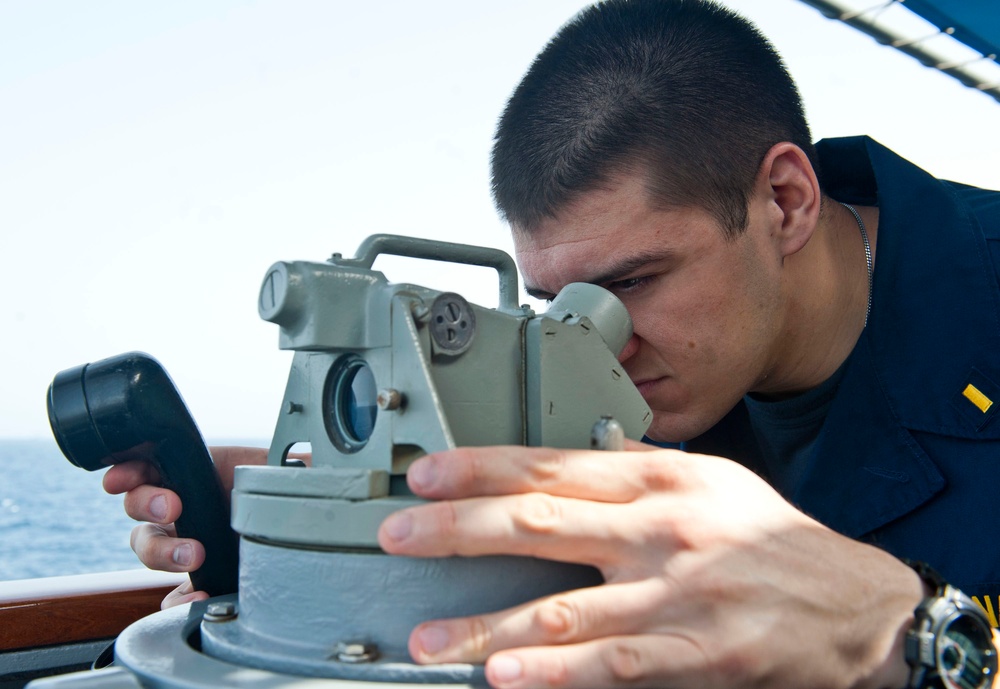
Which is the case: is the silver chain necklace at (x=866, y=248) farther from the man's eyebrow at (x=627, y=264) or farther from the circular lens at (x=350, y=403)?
the circular lens at (x=350, y=403)

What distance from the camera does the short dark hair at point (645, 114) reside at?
1701 millimetres

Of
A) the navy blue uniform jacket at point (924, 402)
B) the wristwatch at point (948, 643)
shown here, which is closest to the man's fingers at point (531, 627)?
the wristwatch at point (948, 643)

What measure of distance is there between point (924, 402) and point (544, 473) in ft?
4.47

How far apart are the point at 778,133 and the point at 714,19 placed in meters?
0.30

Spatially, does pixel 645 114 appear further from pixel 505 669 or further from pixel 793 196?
pixel 505 669

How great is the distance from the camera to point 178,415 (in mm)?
1228

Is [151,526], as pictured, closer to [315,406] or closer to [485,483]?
[315,406]

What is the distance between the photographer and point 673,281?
1.68 metres

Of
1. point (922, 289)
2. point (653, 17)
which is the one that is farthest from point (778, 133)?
point (922, 289)

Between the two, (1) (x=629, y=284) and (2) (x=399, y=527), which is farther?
(1) (x=629, y=284)

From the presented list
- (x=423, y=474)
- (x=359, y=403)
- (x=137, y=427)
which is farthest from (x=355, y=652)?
(x=137, y=427)

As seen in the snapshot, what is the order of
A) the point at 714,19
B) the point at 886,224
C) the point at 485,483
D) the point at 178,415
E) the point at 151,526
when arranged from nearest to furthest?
the point at 485,483, the point at 178,415, the point at 151,526, the point at 714,19, the point at 886,224

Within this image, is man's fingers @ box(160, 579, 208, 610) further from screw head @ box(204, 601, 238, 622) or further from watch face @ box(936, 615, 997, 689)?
watch face @ box(936, 615, 997, 689)

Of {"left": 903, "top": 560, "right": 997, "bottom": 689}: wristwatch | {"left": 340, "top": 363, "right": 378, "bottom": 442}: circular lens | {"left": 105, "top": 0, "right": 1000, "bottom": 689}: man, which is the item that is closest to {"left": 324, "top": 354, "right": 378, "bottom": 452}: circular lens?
{"left": 340, "top": 363, "right": 378, "bottom": 442}: circular lens
